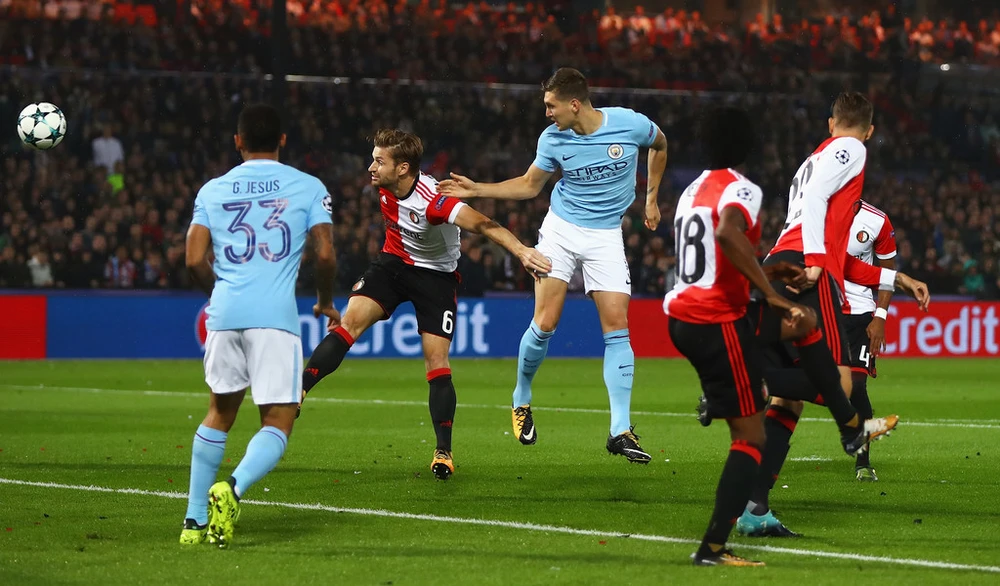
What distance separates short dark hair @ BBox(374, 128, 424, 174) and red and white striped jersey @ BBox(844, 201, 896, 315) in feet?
9.96

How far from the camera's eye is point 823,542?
6.60 meters

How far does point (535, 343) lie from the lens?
9.42m

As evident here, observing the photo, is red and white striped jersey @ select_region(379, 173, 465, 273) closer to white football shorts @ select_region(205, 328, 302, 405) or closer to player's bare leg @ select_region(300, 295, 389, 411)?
player's bare leg @ select_region(300, 295, 389, 411)

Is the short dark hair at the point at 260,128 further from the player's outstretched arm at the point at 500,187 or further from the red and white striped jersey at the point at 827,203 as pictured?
the red and white striped jersey at the point at 827,203

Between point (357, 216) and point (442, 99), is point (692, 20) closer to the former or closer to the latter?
point (442, 99)

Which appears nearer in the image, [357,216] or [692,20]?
[357,216]

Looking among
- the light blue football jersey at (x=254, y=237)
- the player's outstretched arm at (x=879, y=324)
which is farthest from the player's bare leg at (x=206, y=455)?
the player's outstretched arm at (x=879, y=324)

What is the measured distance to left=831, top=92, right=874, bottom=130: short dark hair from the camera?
23.9 ft

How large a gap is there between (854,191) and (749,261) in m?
1.76

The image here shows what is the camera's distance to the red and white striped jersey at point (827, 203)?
7.08m

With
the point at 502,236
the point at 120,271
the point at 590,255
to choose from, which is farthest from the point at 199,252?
the point at 120,271

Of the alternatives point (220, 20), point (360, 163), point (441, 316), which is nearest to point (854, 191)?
point (441, 316)

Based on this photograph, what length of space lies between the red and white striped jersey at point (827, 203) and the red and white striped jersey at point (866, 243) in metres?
2.39

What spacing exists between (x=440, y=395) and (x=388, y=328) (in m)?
13.6
